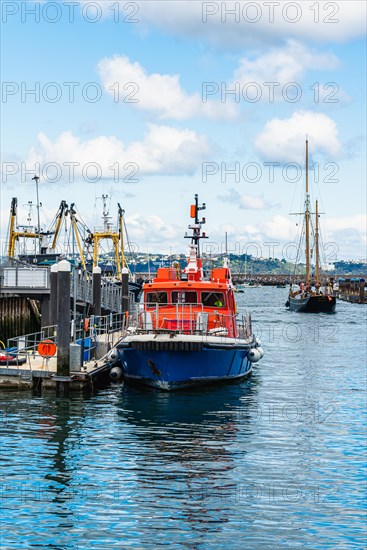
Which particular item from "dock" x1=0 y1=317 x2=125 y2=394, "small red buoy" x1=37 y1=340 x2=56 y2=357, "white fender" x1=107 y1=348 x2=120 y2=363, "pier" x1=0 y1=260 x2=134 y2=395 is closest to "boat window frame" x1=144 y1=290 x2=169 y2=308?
"pier" x1=0 y1=260 x2=134 y2=395

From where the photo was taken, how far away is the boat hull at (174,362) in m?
28.5

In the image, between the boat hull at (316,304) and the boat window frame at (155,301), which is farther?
the boat hull at (316,304)

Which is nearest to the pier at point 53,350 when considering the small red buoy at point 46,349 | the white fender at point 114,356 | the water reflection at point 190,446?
the small red buoy at point 46,349

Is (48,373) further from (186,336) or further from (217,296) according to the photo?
(217,296)

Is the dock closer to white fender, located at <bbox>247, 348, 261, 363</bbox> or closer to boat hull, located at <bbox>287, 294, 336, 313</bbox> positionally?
white fender, located at <bbox>247, 348, 261, 363</bbox>

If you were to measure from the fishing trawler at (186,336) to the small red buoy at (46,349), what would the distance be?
230cm

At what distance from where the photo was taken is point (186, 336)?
1127 inches

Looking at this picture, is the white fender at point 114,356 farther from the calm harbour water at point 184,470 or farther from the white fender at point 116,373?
the calm harbour water at point 184,470

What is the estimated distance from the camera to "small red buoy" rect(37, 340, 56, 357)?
30.2 m

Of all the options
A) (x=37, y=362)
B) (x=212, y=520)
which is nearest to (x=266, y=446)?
(x=212, y=520)

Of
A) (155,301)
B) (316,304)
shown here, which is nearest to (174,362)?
(155,301)

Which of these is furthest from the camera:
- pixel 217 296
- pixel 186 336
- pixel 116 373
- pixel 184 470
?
pixel 217 296

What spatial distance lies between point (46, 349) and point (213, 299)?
7.26m

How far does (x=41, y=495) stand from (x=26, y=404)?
9.81m
